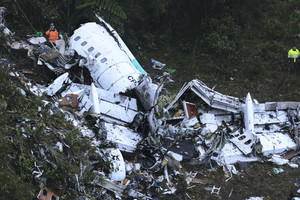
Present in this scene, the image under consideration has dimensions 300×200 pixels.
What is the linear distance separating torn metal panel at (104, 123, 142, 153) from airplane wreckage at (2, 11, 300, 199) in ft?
0.10

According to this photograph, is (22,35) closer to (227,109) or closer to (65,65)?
(65,65)

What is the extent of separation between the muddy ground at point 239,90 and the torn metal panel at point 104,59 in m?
→ 2.65

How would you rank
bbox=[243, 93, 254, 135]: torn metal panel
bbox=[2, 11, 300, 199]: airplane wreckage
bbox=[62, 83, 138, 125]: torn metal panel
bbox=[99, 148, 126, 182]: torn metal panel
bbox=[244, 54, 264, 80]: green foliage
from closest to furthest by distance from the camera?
bbox=[99, 148, 126, 182]: torn metal panel → bbox=[2, 11, 300, 199]: airplane wreckage → bbox=[62, 83, 138, 125]: torn metal panel → bbox=[243, 93, 254, 135]: torn metal panel → bbox=[244, 54, 264, 80]: green foliage

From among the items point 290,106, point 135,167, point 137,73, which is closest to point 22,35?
point 137,73

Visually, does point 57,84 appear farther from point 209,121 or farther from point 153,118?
point 209,121

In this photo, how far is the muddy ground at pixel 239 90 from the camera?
376 inches

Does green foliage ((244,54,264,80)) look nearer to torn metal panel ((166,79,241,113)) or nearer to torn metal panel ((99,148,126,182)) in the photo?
torn metal panel ((166,79,241,113))

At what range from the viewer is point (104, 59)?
11844 millimetres

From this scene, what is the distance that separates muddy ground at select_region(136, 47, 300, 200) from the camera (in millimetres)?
9562

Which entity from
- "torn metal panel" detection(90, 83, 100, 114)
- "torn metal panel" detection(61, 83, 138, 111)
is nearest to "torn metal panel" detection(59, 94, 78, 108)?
"torn metal panel" detection(90, 83, 100, 114)

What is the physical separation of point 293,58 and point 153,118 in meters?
7.14

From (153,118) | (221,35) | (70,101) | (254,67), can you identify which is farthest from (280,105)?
(70,101)

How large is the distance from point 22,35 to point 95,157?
6692 mm

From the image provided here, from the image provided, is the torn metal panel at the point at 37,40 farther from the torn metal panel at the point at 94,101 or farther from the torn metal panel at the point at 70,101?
the torn metal panel at the point at 94,101
